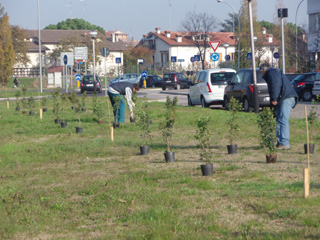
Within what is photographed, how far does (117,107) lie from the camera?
16875 mm

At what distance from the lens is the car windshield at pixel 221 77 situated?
2302 cm

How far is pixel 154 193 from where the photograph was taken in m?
7.41

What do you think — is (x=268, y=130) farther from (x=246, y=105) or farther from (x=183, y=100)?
(x=183, y=100)

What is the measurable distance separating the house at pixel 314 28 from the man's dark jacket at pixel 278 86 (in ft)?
121

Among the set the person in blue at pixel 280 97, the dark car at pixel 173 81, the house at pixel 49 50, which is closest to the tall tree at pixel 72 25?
the house at pixel 49 50

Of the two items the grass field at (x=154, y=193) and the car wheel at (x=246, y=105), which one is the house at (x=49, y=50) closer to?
the car wheel at (x=246, y=105)

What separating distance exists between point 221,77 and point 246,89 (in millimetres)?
2868

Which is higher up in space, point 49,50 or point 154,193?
point 49,50

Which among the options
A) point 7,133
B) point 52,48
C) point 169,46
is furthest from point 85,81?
point 52,48

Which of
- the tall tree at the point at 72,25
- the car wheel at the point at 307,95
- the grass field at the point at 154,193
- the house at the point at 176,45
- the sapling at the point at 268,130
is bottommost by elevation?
the grass field at the point at 154,193

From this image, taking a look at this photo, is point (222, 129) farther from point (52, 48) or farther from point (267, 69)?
point (52, 48)

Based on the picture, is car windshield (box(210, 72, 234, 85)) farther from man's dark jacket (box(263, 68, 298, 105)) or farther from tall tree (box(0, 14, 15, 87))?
tall tree (box(0, 14, 15, 87))

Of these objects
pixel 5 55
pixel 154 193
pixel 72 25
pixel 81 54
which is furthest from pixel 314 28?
pixel 72 25

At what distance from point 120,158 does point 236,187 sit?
13.4 feet
